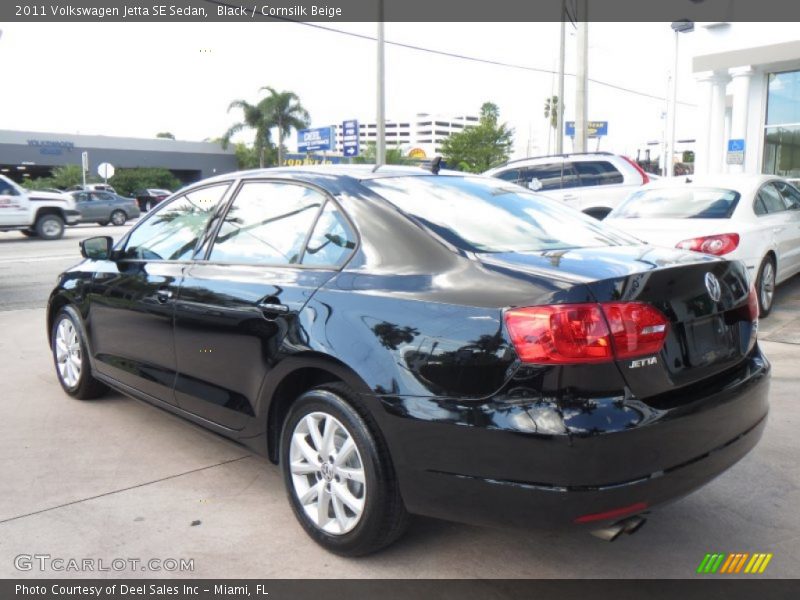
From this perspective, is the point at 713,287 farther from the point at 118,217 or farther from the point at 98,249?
the point at 118,217

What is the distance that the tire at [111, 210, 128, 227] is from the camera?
30578 mm

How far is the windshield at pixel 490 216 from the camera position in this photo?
321 cm

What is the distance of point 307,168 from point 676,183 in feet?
19.0

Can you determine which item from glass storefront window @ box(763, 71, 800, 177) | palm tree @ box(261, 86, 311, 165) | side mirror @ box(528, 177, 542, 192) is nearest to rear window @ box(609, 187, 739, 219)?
side mirror @ box(528, 177, 542, 192)

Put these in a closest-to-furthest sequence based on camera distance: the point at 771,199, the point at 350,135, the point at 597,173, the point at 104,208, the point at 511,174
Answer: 1. the point at 771,199
2. the point at 597,173
3. the point at 511,174
4. the point at 104,208
5. the point at 350,135

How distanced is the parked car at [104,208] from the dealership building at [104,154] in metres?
30.9

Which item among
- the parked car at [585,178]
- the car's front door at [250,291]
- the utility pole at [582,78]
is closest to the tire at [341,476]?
the car's front door at [250,291]

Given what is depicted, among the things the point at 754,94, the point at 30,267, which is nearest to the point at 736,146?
the point at 754,94

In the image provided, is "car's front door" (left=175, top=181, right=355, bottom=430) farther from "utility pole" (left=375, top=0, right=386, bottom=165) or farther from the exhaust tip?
"utility pole" (left=375, top=0, right=386, bottom=165)

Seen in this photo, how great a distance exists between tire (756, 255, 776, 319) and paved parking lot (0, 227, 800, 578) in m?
3.10

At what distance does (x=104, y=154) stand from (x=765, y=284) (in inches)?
2388

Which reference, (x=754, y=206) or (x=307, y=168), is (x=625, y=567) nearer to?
(x=307, y=168)

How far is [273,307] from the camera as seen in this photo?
3.37m
